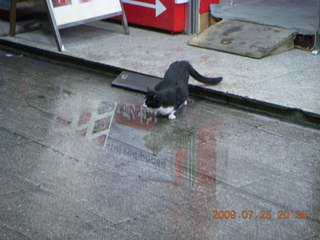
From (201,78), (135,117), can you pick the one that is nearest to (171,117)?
(135,117)

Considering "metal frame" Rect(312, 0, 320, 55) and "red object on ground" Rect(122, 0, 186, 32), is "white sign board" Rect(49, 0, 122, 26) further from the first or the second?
"metal frame" Rect(312, 0, 320, 55)

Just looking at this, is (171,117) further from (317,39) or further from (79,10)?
(79,10)

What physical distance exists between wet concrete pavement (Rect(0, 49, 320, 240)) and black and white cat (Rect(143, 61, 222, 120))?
0.17 metres

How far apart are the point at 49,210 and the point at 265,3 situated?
6815mm

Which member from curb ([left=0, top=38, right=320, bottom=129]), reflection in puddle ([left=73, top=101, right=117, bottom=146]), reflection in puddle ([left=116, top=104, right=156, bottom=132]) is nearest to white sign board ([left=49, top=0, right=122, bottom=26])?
curb ([left=0, top=38, right=320, bottom=129])

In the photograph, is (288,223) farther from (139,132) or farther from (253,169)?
(139,132)

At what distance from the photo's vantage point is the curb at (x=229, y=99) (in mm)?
6703

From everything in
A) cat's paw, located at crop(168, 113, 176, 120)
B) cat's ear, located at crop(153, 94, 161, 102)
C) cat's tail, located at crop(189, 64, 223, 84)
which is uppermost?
cat's ear, located at crop(153, 94, 161, 102)

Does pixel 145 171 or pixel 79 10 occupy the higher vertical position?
pixel 79 10

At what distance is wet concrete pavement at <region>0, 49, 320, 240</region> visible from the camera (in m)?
4.66

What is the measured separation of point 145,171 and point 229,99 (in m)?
2.08

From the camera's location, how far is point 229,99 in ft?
24.0
